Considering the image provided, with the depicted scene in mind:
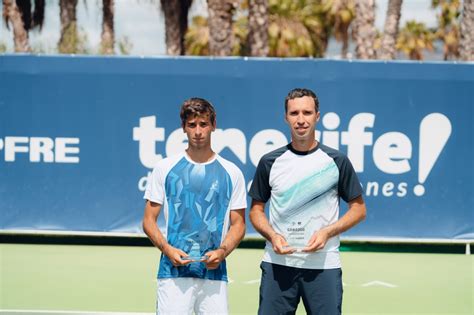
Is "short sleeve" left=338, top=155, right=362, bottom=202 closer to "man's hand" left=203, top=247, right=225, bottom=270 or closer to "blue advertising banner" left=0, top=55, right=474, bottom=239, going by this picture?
"man's hand" left=203, top=247, right=225, bottom=270

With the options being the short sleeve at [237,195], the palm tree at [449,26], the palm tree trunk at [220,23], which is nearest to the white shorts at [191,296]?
the short sleeve at [237,195]

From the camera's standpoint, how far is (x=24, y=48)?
2772cm

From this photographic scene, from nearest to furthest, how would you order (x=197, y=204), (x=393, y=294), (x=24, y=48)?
(x=197, y=204), (x=393, y=294), (x=24, y=48)

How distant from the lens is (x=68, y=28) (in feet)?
81.8

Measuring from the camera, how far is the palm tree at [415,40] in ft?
165

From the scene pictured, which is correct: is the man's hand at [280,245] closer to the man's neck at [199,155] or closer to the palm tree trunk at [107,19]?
the man's neck at [199,155]

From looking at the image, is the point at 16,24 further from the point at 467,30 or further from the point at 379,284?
the point at 379,284

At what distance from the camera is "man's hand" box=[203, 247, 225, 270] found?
15.2ft

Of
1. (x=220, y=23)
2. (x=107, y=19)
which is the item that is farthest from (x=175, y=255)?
(x=107, y=19)

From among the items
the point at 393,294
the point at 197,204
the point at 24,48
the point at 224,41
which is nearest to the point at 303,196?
the point at 197,204

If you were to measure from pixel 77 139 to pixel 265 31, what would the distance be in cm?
780

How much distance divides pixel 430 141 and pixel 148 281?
4160mm

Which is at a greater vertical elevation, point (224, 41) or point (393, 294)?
point (224, 41)

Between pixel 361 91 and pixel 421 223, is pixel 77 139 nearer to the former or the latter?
pixel 361 91
